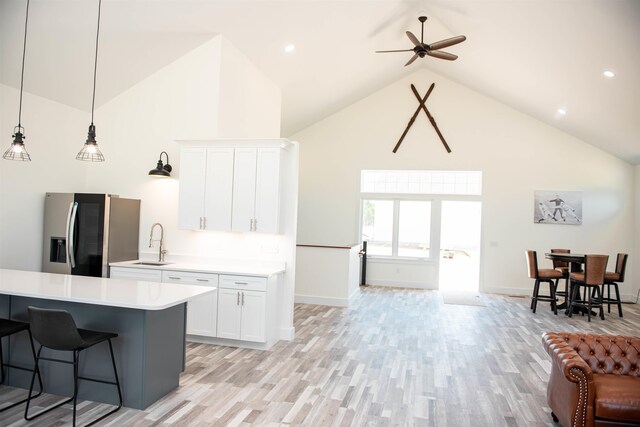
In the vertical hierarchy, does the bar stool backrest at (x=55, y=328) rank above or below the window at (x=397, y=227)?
below

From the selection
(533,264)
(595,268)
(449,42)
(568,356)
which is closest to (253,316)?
(568,356)

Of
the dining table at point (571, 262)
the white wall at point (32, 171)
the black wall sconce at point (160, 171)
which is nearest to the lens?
the white wall at point (32, 171)

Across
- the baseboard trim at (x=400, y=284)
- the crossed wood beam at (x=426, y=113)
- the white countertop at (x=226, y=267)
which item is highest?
the crossed wood beam at (x=426, y=113)

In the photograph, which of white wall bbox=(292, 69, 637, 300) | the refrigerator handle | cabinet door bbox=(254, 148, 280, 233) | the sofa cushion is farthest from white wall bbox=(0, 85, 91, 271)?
the sofa cushion

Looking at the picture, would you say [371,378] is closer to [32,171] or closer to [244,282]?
[244,282]

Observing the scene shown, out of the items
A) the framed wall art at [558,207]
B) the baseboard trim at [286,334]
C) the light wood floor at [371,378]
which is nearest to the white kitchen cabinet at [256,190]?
the baseboard trim at [286,334]

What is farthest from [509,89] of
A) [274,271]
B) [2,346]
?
[2,346]

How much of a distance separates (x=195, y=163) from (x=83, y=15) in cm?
194

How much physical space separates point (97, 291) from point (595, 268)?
23.3ft

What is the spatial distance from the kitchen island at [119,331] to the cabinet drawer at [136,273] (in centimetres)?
133

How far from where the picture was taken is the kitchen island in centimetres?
326

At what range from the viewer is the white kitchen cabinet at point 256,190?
509 centimetres

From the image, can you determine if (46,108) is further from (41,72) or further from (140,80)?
(140,80)

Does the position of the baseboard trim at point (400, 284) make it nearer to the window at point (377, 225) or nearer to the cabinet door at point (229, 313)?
the window at point (377, 225)
